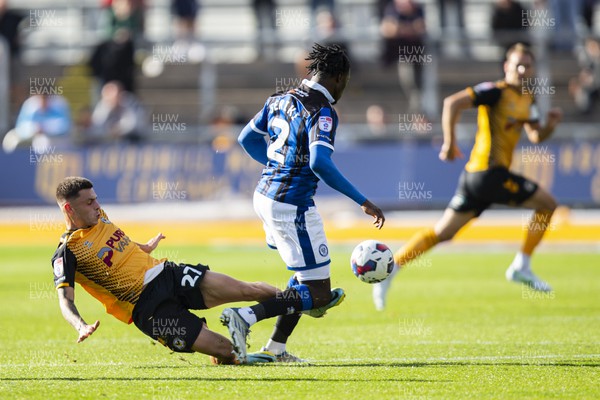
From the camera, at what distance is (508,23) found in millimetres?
25844

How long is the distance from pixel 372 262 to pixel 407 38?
56.4ft

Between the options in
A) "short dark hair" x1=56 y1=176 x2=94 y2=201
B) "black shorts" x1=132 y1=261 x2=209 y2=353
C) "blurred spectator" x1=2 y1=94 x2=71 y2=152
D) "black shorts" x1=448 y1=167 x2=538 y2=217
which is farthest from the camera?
"blurred spectator" x1=2 y1=94 x2=71 y2=152

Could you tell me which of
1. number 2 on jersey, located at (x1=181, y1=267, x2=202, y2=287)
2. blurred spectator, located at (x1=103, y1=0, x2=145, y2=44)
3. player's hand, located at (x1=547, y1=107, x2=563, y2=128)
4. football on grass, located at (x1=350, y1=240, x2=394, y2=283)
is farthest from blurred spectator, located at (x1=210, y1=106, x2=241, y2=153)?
number 2 on jersey, located at (x1=181, y1=267, x2=202, y2=287)

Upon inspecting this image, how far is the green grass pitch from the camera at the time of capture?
7.10 m

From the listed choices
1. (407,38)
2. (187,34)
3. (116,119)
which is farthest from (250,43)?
(116,119)

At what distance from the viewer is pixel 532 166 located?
2198 centimetres

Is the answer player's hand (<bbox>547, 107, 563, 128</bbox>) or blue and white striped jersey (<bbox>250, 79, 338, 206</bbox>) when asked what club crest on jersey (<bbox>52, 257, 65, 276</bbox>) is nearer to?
blue and white striped jersey (<bbox>250, 79, 338, 206</bbox>)

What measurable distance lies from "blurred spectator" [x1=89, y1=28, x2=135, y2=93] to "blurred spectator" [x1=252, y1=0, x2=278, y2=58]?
13.1 feet

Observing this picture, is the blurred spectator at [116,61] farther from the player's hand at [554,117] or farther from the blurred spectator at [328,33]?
the player's hand at [554,117]

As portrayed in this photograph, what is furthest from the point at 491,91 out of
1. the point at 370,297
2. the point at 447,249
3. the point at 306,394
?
the point at 447,249

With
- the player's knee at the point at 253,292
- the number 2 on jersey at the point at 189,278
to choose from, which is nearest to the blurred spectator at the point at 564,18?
the player's knee at the point at 253,292

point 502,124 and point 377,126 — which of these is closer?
point 502,124

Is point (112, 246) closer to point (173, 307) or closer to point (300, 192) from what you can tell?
point (173, 307)

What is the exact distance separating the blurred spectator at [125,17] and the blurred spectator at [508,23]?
27.2ft
